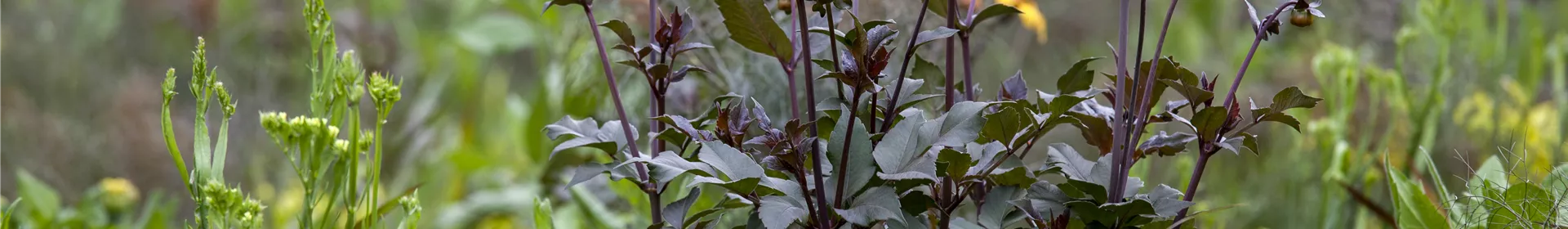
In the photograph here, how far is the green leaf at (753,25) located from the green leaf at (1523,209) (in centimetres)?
31

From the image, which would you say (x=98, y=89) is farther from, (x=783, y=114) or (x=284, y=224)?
(x=783, y=114)

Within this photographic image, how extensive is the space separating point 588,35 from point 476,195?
0.28 meters

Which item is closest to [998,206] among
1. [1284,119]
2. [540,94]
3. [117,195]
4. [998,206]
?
[998,206]

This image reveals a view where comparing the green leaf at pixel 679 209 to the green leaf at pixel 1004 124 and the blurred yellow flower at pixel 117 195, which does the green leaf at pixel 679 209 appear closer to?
the green leaf at pixel 1004 124

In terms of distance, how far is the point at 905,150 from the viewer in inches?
14.1

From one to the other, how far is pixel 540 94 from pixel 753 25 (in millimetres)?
931

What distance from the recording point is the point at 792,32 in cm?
40

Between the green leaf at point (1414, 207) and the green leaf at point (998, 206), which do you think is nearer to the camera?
the green leaf at point (998, 206)

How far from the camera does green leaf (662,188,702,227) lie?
1.34 feet

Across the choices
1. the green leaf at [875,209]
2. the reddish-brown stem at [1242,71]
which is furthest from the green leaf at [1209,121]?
the green leaf at [875,209]

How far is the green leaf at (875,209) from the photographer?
34 cm

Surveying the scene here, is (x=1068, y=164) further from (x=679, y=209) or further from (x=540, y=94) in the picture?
(x=540, y=94)

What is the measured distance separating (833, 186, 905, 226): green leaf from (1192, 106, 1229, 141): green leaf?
11 cm

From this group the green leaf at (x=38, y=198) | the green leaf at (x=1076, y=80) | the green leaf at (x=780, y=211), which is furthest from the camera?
the green leaf at (x=38, y=198)
